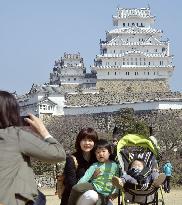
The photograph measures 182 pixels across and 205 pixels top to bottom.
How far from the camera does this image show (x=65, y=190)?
20.2ft

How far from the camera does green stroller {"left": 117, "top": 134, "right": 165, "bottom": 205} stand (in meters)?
6.55

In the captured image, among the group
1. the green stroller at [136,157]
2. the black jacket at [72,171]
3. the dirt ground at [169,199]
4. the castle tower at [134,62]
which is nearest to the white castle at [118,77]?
the castle tower at [134,62]

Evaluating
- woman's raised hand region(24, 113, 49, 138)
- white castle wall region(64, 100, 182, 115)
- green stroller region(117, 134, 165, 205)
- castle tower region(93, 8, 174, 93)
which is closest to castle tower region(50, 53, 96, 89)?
castle tower region(93, 8, 174, 93)

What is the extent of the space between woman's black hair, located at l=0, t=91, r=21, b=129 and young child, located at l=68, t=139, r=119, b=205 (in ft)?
6.84

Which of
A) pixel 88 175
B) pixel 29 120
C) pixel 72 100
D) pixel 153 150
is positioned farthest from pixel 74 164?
pixel 72 100

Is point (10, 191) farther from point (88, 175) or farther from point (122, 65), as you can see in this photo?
point (122, 65)

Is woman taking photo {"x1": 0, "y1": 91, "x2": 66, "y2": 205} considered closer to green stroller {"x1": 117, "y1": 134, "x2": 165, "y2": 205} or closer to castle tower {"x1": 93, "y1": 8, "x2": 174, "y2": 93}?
green stroller {"x1": 117, "y1": 134, "x2": 165, "y2": 205}

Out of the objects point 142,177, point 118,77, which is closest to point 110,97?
point 118,77

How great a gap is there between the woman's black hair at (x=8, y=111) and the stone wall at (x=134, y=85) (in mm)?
58006

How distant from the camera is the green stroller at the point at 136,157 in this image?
6.55m

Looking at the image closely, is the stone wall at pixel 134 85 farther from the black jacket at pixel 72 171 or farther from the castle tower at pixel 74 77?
the black jacket at pixel 72 171

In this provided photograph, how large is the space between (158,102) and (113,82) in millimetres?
8101

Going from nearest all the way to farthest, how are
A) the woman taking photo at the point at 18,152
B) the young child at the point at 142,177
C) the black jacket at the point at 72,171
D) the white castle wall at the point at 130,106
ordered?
1. the woman taking photo at the point at 18,152
2. the black jacket at the point at 72,171
3. the young child at the point at 142,177
4. the white castle wall at the point at 130,106

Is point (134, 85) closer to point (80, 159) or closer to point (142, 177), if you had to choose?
point (142, 177)
